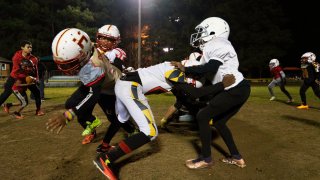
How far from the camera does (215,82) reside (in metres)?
4.50

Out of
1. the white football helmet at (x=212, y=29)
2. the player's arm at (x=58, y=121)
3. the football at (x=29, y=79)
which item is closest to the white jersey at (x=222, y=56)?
the white football helmet at (x=212, y=29)

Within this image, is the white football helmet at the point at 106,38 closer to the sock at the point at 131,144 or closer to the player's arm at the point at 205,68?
the player's arm at the point at 205,68

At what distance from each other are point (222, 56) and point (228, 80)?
0.37 meters

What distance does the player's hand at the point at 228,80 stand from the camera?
4289 millimetres

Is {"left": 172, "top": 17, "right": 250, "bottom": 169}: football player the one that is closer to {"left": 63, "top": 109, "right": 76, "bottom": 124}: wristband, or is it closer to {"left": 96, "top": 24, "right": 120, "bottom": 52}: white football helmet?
{"left": 63, "top": 109, "right": 76, "bottom": 124}: wristband

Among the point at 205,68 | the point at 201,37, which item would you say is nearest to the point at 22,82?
the point at 201,37

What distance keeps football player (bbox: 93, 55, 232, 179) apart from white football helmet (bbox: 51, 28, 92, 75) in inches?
24.8

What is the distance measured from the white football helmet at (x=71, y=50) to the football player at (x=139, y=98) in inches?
24.8

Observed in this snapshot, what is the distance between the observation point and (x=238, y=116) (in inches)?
359

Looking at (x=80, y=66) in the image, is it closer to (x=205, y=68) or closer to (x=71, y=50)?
(x=71, y=50)

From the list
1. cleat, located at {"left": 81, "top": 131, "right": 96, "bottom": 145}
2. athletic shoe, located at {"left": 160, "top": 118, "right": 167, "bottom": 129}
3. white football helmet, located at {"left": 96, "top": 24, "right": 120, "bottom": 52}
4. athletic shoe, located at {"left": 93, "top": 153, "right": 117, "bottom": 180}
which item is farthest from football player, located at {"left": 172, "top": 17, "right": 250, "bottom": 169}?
athletic shoe, located at {"left": 160, "top": 118, "right": 167, "bottom": 129}

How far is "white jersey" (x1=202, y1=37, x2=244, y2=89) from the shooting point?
4188 millimetres

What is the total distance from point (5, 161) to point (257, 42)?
1599 inches

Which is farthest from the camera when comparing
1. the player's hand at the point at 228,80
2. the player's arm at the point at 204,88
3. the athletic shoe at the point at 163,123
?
the athletic shoe at the point at 163,123
